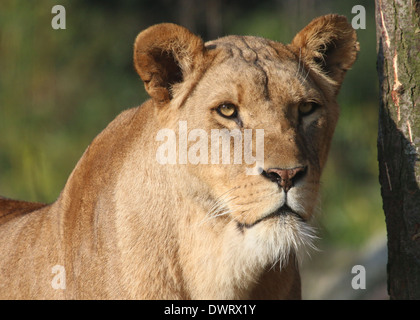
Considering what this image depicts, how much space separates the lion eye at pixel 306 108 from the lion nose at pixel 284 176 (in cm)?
42

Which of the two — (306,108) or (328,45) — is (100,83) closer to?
(328,45)

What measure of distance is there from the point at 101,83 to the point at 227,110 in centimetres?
907

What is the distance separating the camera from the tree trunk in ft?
10.9

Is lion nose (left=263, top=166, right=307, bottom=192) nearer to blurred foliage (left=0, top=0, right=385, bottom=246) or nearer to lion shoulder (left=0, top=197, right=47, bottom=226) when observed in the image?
lion shoulder (left=0, top=197, right=47, bottom=226)

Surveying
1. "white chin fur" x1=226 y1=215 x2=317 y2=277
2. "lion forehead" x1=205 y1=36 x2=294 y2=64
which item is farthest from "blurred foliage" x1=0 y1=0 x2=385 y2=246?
"white chin fur" x1=226 y1=215 x2=317 y2=277

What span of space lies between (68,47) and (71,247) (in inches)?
343

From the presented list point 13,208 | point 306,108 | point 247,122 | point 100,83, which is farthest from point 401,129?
point 100,83

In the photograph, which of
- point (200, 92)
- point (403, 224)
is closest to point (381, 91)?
point (403, 224)

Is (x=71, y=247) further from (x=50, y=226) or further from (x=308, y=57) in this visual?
(x=308, y=57)

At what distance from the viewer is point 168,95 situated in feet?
10.6

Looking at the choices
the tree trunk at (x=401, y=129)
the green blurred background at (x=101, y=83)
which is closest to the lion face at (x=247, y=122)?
the tree trunk at (x=401, y=129)

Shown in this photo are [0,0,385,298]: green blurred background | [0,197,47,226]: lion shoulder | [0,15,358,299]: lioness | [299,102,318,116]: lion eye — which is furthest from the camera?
[0,0,385,298]: green blurred background

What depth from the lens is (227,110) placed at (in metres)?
3.10

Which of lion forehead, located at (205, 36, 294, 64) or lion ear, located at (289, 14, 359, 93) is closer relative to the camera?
lion forehead, located at (205, 36, 294, 64)
